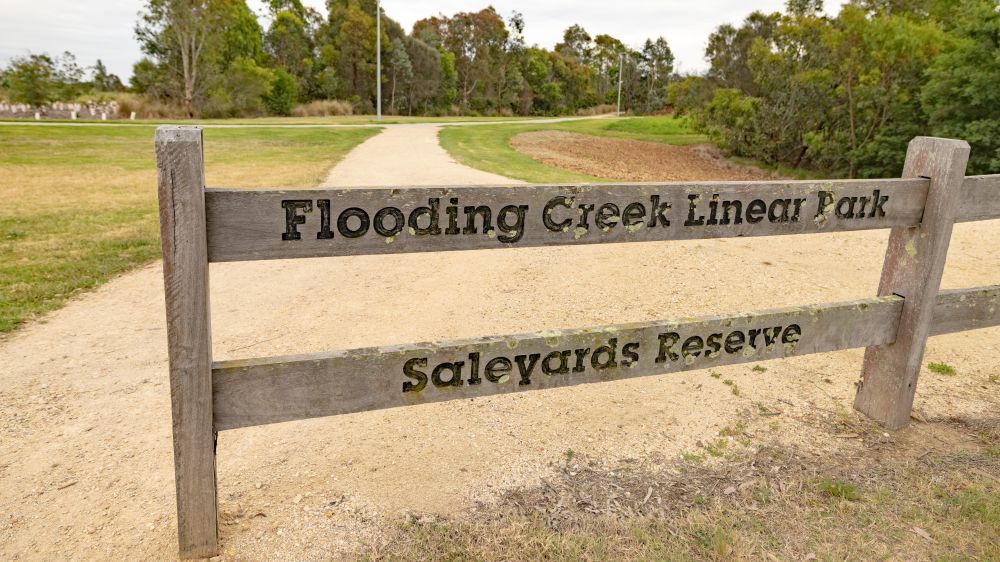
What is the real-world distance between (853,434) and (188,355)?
11.0 feet

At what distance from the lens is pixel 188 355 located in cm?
226

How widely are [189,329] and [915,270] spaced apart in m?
3.37

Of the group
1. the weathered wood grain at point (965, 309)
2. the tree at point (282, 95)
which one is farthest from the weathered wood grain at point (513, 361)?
the tree at point (282, 95)

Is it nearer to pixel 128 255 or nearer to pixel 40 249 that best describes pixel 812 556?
pixel 128 255

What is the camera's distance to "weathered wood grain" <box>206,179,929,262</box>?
89.7 inches

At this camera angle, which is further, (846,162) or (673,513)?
(846,162)

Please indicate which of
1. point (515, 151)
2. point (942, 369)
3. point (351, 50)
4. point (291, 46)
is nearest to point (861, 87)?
point (515, 151)

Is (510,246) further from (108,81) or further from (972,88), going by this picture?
(108,81)

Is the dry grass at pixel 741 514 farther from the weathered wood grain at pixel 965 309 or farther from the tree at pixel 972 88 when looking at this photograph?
the tree at pixel 972 88

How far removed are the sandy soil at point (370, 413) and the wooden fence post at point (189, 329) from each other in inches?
10.7

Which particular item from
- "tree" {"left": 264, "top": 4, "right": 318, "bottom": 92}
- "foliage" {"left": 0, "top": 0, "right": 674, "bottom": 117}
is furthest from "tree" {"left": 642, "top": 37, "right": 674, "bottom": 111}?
"tree" {"left": 264, "top": 4, "right": 318, "bottom": 92}

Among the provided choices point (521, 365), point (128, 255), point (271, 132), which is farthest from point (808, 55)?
point (521, 365)

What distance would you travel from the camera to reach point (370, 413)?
3844 mm

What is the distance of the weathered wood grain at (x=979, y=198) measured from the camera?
3.39 m
